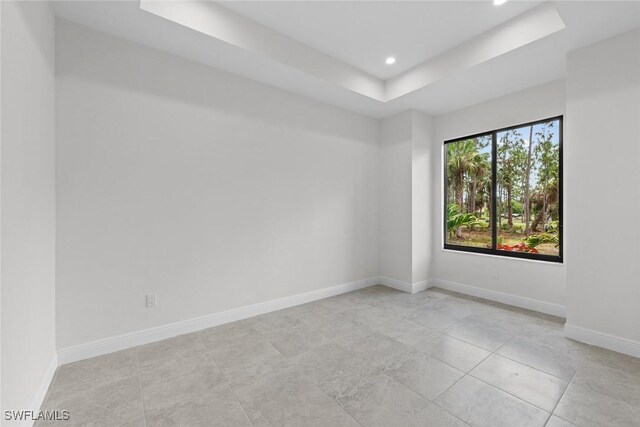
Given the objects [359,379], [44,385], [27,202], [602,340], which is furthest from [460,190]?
[44,385]

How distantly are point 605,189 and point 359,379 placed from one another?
2661 millimetres

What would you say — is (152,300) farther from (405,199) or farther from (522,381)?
(405,199)

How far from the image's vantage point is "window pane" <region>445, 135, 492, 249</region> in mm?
3957

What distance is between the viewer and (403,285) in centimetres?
409

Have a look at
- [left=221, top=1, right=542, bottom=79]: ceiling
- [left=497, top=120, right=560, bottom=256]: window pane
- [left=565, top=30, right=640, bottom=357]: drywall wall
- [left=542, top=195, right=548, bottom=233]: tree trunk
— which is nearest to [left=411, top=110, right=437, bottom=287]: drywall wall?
[left=497, top=120, right=560, bottom=256]: window pane

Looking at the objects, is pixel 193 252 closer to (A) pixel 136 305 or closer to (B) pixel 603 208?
(A) pixel 136 305

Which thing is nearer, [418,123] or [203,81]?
[203,81]

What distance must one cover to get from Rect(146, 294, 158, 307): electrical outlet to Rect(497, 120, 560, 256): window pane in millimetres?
4172

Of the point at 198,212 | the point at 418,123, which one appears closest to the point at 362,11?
the point at 418,123

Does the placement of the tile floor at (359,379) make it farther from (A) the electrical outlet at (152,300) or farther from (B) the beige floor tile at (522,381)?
(A) the electrical outlet at (152,300)

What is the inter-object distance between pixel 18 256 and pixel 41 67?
127cm

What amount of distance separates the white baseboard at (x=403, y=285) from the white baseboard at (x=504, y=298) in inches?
9.8

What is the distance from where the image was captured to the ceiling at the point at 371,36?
7.23 feet

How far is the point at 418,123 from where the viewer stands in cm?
409
